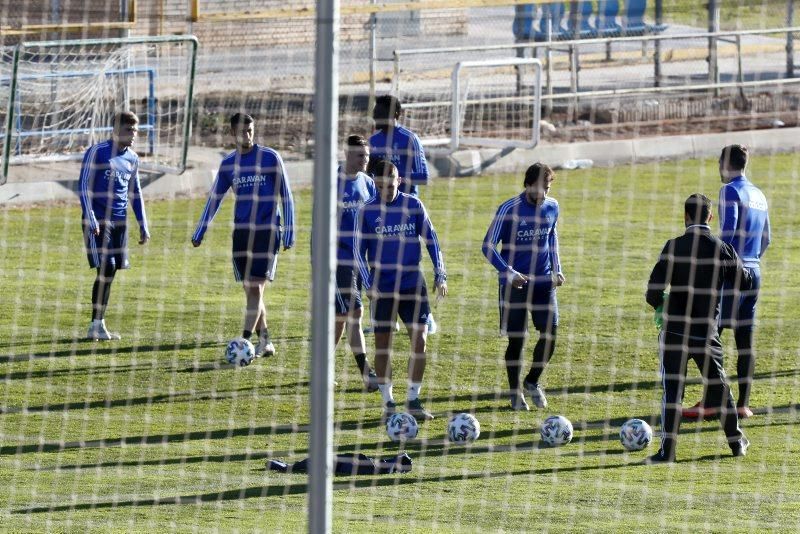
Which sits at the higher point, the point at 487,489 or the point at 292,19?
the point at 292,19

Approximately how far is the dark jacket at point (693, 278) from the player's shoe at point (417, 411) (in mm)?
2041

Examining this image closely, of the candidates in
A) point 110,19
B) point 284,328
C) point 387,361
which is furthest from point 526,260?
point 110,19

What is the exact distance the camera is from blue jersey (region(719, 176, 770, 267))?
34.4 ft

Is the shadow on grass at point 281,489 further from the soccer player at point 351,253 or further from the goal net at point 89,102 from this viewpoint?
the goal net at point 89,102

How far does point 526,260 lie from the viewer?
1095 centimetres

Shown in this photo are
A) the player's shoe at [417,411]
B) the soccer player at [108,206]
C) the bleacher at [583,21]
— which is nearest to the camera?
the player's shoe at [417,411]

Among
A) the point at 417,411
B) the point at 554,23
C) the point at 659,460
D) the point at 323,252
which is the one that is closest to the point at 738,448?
the point at 659,460

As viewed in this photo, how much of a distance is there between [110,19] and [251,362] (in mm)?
12367

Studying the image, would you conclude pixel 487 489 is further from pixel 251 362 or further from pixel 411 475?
pixel 251 362

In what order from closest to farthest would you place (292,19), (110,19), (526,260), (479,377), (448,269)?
(526,260), (479,377), (448,269), (110,19), (292,19)

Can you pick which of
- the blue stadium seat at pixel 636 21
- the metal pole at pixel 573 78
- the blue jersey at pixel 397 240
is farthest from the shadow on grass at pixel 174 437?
the blue stadium seat at pixel 636 21

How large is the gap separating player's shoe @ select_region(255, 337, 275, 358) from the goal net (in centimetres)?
712

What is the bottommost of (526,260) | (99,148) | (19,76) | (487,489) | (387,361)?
(487,489)

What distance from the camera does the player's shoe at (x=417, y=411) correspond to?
10.8m
